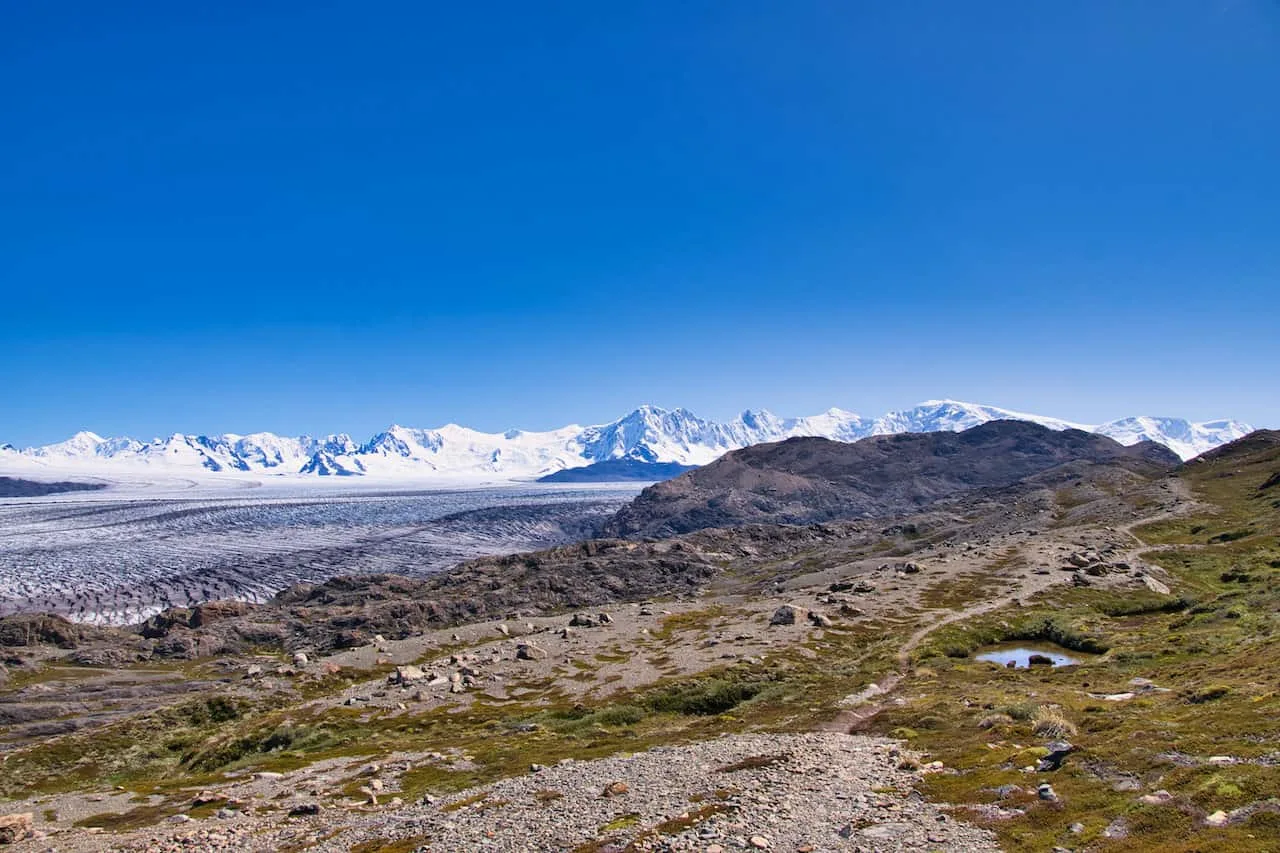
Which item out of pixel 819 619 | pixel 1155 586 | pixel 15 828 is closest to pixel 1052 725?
pixel 819 619

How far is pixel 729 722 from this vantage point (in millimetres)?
42875

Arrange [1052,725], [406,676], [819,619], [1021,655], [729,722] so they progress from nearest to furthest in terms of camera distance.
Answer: [1052,725] → [729,722] → [1021,655] → [406,676] → [819,619]

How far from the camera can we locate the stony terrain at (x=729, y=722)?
2236 centimetres

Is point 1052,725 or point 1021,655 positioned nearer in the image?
point 1052,725

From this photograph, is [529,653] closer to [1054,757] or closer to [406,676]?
[406,676]

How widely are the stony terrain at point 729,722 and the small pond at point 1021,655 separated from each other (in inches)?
69.7

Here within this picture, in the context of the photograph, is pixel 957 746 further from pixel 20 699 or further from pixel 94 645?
pixel 94 645

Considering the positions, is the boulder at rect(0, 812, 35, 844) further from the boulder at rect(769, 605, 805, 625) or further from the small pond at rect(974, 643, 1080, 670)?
the boulder at rect(769, 605, 805, 625)

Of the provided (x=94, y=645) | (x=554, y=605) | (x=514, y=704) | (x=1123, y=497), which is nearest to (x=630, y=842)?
(x=514, y=704)

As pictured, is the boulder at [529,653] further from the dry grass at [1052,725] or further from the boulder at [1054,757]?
the boulder at [1054,757]

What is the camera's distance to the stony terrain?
73.4ft

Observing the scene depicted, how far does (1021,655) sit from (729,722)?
1221 inches

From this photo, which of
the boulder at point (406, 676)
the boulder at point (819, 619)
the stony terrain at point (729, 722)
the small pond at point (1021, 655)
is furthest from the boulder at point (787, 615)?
the boulder at point (406, 676)

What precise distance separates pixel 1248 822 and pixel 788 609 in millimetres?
60478
